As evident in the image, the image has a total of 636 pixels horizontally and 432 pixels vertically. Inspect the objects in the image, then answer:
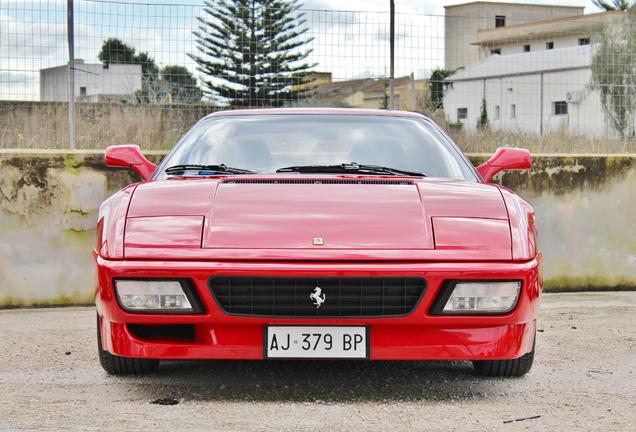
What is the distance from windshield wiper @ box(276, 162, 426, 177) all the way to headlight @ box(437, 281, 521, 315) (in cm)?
101

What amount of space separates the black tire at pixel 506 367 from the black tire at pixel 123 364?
5.01 ft

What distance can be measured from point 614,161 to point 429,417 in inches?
182

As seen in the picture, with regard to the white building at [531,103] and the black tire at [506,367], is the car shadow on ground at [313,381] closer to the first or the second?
the black tire at [506,367]

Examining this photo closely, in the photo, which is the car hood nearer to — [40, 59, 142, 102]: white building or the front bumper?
the front bumper

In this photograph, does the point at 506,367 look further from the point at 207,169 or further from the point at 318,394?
the point at 207,169

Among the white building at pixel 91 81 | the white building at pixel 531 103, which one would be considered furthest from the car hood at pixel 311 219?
the white building at pixel 531 103

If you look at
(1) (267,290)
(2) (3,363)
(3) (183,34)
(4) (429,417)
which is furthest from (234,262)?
(3) (183,34)

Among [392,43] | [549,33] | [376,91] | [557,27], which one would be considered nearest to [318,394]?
[392,43]

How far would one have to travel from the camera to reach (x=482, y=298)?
389 centimetres

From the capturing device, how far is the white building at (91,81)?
8.97 meters

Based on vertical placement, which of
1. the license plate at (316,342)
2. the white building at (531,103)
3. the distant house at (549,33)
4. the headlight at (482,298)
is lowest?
the license plate at (316,342)

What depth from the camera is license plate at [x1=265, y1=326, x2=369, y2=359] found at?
150 inches

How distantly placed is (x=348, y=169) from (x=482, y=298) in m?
1.12

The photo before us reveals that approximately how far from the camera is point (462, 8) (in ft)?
299
